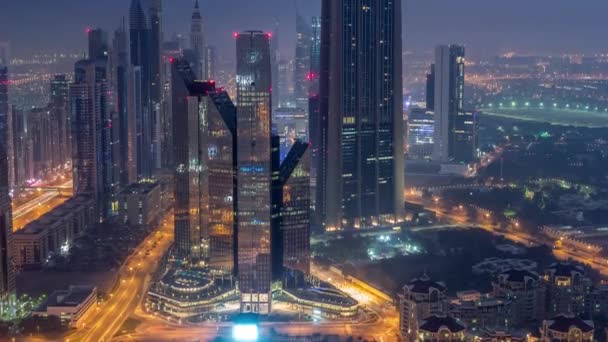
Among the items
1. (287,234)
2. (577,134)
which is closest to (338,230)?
(287,234)

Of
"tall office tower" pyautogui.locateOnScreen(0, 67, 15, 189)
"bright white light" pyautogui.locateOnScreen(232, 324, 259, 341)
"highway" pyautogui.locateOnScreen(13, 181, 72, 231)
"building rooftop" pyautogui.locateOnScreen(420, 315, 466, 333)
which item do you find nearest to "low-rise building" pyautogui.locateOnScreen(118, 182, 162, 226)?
"highway" pyautogui.locateOnScreen(13, 181, 72, 231)

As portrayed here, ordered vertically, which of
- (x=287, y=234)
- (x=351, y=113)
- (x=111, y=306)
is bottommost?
(x=111, y=306)

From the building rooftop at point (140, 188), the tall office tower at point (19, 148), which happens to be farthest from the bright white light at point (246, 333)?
the tall office tower at point (19, 148)

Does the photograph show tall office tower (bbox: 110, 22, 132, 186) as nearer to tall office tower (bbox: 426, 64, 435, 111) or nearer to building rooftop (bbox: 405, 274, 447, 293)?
tall office tower (bbox: 426, 64, 435, 111)

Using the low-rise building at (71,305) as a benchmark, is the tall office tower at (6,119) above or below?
above

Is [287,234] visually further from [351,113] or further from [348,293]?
[351,113]

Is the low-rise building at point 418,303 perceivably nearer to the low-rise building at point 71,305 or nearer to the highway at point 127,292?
the highway at point 127,292
